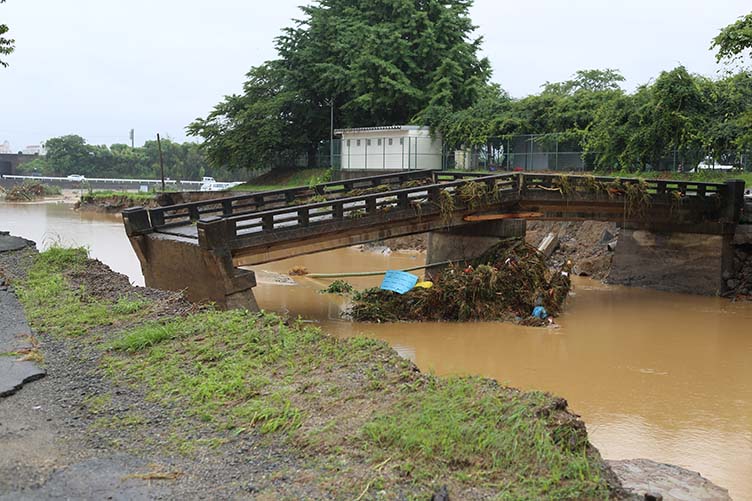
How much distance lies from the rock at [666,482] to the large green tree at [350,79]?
1579 inches

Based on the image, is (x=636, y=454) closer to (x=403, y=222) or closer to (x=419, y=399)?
(x=419, y=399)

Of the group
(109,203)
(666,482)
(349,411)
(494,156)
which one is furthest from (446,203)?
(109,203)

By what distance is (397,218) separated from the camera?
55.0 ft

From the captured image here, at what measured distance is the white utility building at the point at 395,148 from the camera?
151 ft

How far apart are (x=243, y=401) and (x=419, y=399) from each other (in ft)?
4.85

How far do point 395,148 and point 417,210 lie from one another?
100ft

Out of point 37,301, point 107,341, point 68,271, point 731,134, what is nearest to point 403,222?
point 68,271

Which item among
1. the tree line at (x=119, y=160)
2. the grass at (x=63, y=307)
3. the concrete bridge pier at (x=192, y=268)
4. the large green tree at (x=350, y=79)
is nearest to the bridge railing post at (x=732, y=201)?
the concrete bridge pier at (x=192, y=268)

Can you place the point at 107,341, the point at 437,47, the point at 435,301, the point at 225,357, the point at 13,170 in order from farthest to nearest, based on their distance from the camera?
the point at 13,170 → the point at 437,47 → the point at 435,301 → the point at 107,341 → the point at 225,357

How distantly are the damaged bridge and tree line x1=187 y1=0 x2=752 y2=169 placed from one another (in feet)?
21.1

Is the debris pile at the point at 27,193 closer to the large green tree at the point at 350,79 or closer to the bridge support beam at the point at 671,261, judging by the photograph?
the large green tree at the point at 350,79

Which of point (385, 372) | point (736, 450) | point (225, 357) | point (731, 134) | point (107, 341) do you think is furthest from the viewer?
point (731, 134)

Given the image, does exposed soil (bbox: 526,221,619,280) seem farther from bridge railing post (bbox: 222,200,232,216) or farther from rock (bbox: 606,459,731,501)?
rock (bbox: 606,459,731,501)

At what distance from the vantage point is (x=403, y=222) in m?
16.9
